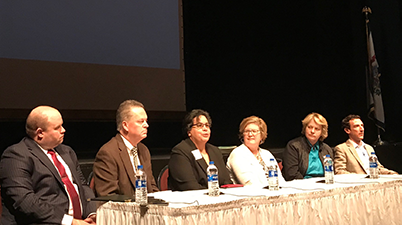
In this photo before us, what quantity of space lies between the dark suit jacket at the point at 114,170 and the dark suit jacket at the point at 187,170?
1.39 feet

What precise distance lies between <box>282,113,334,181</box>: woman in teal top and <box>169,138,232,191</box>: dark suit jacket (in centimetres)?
92

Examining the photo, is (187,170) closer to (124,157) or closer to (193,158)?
(193,158)

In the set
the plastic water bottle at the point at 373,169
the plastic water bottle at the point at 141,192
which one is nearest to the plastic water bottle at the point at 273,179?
the plastic water bottle at the point at 141,192

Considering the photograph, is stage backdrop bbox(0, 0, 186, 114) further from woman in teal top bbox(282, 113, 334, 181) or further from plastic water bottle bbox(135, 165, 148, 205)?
plastic water bottle bbox(135, 165, 148, 205)

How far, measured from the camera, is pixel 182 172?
3127 mm

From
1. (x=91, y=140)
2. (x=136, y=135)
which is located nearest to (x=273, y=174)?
(x=136, y=135)

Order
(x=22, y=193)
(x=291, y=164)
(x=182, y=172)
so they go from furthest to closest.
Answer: (x=291, y=164)
(x=182, y=172)
(x=22, y=193)

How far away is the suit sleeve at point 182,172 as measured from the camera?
10.1 ft

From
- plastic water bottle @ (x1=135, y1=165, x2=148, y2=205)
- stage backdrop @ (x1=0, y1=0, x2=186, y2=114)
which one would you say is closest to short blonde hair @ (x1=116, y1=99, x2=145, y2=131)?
plastic water bottle @ (x1=135, y1=165, x2=148, y2=205)

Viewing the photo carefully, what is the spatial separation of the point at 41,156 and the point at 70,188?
0.88ft

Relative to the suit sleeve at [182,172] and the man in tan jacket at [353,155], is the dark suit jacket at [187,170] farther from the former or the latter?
the man in tan jacket at [353,155]

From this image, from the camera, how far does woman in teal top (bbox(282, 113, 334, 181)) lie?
4.05m

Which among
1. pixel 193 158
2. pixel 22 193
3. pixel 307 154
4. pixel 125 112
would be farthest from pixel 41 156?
pixel 307 154

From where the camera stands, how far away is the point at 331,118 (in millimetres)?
6234
